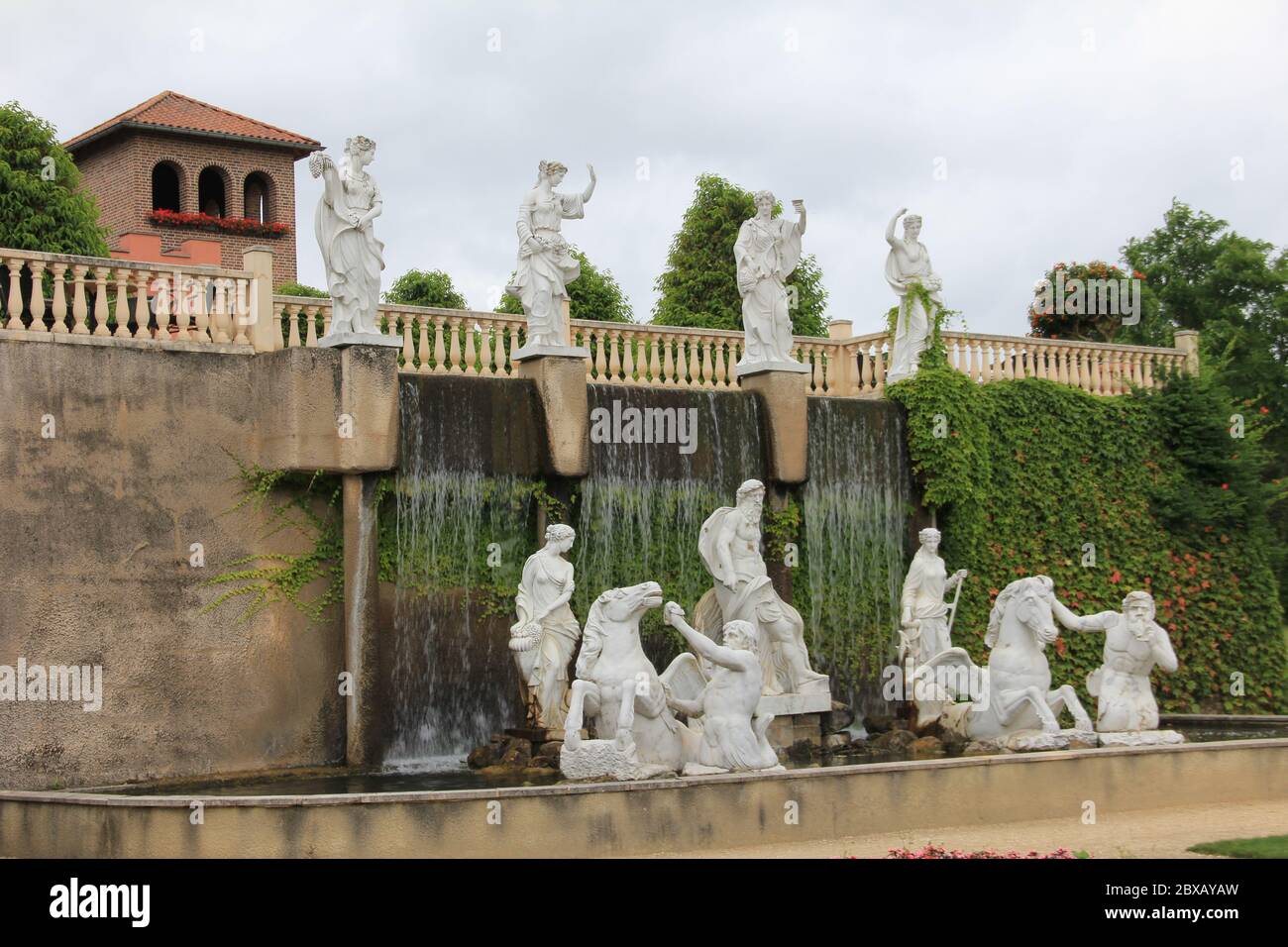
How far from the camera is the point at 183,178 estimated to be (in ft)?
161

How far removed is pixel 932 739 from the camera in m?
19.6

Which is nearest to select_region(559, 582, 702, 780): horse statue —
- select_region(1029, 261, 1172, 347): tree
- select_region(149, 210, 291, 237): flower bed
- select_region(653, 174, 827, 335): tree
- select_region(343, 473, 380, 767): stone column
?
select_region(343, 473, 380, 767): stone column

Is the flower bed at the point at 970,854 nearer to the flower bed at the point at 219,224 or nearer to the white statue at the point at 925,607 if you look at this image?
the white statue at the point at 925,607

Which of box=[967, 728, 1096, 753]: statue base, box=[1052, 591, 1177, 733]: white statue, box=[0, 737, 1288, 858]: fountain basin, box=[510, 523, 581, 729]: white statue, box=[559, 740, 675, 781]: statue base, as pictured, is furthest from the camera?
box=[1052, 591, 1177, 733]: white statue

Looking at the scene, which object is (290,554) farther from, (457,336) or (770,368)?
(770,368)

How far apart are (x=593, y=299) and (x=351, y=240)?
22.1 metres

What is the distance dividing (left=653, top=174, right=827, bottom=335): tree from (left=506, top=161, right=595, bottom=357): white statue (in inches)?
858

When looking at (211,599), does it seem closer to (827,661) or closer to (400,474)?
(400,474)

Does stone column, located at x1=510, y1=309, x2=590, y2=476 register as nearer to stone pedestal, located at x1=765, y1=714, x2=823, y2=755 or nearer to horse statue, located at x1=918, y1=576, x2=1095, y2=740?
stone pedestal, located at x1=765, y1=714, x2=823, y2=755

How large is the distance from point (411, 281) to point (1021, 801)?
29.0 metres

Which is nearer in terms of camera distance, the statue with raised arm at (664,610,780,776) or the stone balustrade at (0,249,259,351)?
the statue with raised arm at (664,610,780,776)

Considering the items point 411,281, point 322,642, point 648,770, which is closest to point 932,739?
point 648,770

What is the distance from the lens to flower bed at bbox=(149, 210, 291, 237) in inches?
1887

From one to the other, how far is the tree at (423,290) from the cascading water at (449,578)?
885 inches
